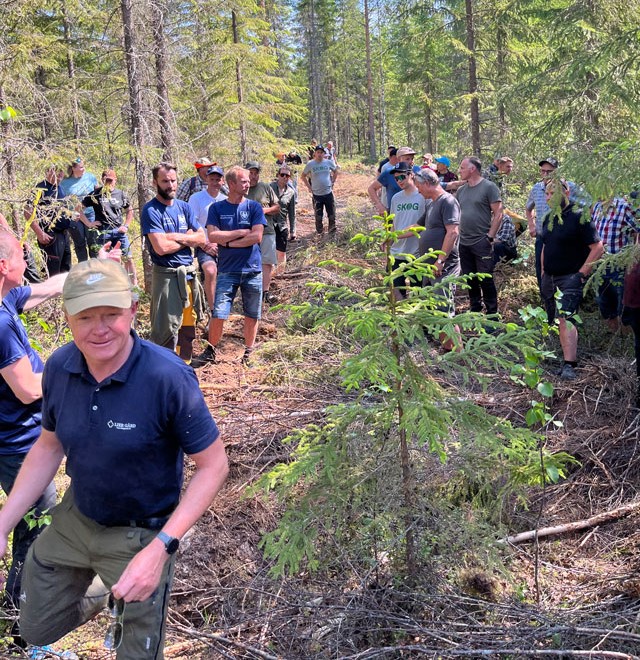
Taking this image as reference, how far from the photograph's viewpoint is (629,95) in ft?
29.3

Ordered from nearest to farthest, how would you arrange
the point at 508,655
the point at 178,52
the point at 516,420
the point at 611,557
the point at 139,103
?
the point at 508,655 < the point at 611,557 < the point at 516,420 < the point at 139,103 < the point at 178,52

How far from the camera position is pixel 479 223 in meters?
7.36

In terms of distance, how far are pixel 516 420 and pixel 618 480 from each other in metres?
0.97

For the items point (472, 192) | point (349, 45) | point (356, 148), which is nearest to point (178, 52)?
point (472, 192)

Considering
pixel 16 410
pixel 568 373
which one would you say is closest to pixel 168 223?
pixel 16 410

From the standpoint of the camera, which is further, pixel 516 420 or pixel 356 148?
pixel 356 148

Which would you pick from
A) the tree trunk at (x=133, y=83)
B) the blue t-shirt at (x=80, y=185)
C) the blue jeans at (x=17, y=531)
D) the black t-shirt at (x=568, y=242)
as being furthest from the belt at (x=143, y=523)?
the blue t-shirt at (x=80, y=185)

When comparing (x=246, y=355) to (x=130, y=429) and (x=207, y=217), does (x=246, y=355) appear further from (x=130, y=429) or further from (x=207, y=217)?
(x=130, y=429)

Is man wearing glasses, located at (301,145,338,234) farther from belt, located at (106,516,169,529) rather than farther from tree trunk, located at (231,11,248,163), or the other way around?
belt, located at (106,516,169,529)

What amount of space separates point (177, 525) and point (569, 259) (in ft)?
16.6

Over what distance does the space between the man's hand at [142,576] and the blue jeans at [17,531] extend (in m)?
1.39

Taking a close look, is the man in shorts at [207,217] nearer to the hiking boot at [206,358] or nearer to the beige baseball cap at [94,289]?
the hiking boot at [206,358]

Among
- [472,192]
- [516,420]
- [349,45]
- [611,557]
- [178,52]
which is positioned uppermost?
[349,45]

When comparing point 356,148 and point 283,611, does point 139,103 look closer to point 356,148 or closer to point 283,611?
point 283,611
